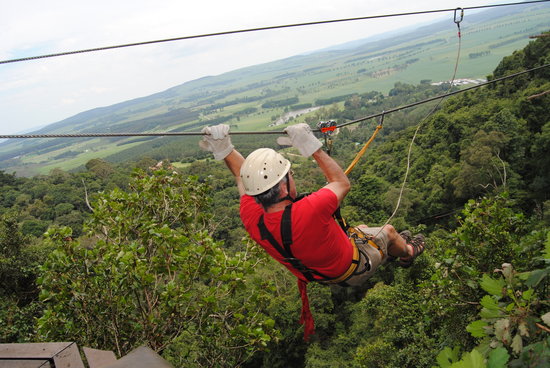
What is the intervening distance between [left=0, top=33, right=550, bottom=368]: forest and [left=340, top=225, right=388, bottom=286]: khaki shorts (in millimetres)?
1001

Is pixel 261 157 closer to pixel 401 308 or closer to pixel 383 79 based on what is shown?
pixel 401 308

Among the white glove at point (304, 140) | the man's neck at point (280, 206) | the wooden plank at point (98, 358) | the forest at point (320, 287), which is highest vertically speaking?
the white glove at point (304, 140)

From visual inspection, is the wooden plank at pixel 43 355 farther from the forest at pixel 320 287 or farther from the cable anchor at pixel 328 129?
the cable anchor at pixel 328 129

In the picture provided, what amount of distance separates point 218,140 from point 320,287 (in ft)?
67.1

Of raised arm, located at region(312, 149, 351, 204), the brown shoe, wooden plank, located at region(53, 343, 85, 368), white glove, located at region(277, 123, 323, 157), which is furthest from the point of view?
the brown shoe

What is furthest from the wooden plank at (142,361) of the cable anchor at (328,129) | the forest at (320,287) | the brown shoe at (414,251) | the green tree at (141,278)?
the brown shoe at (414,251)

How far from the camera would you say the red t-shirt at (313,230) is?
2957 mm

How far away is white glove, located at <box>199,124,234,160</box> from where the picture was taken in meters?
3.57

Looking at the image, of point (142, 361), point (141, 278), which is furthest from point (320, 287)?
point (142, 361)

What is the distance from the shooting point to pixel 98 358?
5.41 feet

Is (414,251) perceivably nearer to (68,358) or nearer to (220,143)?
(220,143)

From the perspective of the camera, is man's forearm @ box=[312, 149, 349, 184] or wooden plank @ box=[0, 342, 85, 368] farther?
man's forearm @ box=[312, 149, 349, 184]

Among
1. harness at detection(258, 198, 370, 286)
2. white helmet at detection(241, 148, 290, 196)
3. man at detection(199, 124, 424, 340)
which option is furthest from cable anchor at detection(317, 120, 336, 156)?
white helmet at detection(241, 148, 290, 196)

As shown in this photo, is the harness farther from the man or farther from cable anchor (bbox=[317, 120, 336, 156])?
cable anchor (bbox=[317, 120, 336, 156])
